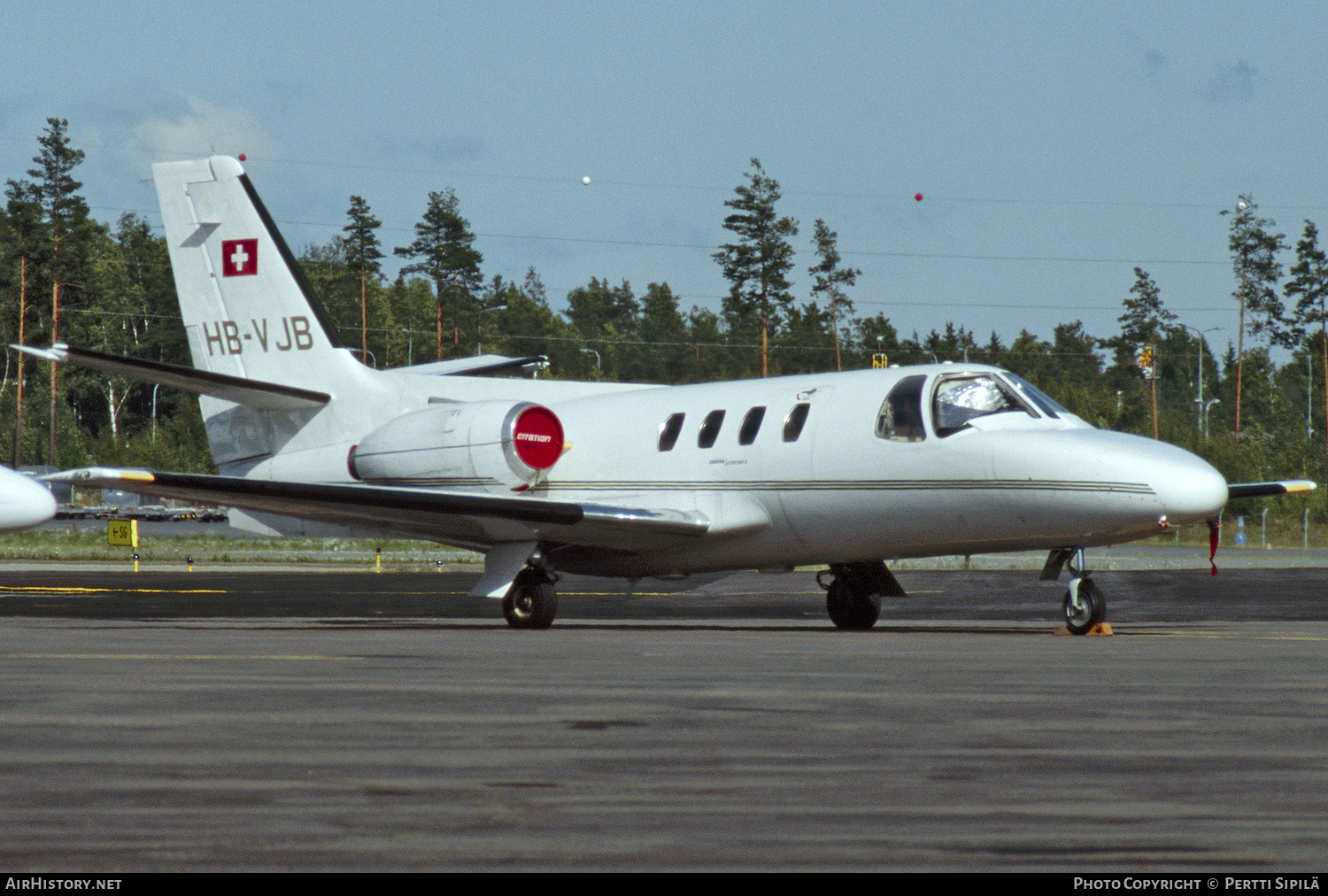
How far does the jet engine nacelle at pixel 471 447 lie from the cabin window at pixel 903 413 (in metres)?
4.30

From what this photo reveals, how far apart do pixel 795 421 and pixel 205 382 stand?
7109 millimetres

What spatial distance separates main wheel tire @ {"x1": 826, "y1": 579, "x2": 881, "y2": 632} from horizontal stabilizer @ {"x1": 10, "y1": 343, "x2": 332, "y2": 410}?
277 inches

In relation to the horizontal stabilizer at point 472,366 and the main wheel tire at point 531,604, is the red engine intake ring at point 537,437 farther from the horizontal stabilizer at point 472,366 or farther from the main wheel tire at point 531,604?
the horizontal stabilizer at point 472,366

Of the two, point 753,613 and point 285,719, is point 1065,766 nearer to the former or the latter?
point 285,719

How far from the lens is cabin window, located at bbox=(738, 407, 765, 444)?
677 inches

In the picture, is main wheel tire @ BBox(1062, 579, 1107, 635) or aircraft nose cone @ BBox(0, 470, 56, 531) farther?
aircraft nose cone @ BBox(0, 470, 56, 531)

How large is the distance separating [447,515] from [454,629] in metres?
1.20

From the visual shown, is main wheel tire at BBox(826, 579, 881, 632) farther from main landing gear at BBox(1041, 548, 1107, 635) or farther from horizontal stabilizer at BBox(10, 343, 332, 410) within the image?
horizontal stabilizer at BBox(10, 343, 332, 410)

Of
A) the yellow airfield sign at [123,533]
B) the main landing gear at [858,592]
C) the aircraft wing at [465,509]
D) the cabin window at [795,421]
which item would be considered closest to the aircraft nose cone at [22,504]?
the aircraft wing at [465,509]

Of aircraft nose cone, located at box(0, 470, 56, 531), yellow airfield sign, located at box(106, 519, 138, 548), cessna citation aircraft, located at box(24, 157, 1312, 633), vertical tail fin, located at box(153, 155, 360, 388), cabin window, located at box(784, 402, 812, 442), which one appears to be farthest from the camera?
yellow airfield sign, located at box(106, 519, 138, 548)

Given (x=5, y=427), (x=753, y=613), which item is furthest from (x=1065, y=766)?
(x=5, y=427)

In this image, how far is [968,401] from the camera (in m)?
15.7

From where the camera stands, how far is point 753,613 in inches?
831

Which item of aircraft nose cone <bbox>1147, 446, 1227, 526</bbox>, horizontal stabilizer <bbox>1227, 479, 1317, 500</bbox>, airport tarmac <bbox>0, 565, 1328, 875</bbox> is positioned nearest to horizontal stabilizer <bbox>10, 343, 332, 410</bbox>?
airport tarmac <bbox>0, 565, 1328, 875</bbox>
